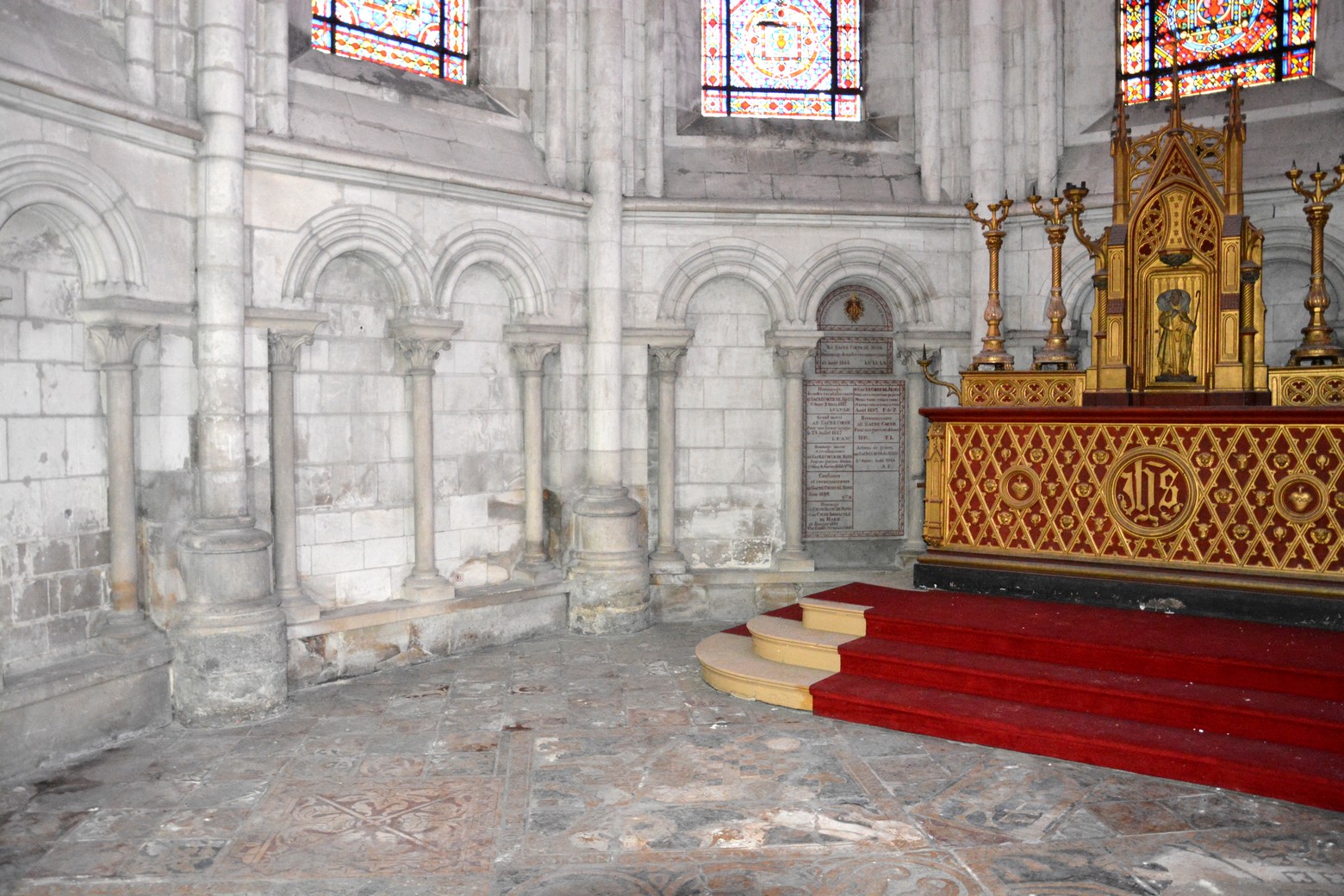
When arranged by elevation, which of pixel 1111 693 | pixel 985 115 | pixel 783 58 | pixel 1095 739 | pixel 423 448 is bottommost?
pixel 1095 739

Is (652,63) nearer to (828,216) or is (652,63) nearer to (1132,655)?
(828,216)

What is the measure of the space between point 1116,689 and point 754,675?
2.00 m

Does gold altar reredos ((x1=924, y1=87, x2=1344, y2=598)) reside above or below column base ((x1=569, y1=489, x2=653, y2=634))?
above

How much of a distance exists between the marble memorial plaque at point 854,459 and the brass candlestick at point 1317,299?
3.25 metres

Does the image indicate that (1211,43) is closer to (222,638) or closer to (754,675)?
A: (754,675)

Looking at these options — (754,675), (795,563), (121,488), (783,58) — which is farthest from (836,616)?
(783,58)

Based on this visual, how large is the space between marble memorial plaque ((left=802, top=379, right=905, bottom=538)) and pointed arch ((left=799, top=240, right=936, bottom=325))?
2.17 feet

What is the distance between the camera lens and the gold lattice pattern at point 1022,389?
6977 millimetres

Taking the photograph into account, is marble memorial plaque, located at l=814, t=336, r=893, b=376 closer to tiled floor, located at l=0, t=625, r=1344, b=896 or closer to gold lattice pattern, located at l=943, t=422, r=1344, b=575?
gold lattice pattern, located at l=943, t=422, r=1344, b=575

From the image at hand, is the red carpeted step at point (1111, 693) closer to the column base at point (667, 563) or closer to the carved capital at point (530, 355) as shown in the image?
the column base at point (667, 563)

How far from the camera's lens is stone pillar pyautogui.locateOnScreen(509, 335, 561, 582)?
831cm

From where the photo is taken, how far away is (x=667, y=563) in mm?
8820

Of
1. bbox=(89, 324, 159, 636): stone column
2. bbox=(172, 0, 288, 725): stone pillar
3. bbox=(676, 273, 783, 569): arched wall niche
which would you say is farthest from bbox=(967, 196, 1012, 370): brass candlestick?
bbox=(89, 324, 159, 636): stone column

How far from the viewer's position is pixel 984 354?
7375 millimetres
